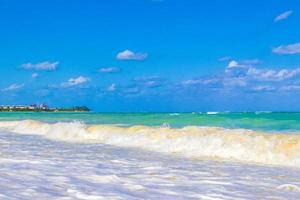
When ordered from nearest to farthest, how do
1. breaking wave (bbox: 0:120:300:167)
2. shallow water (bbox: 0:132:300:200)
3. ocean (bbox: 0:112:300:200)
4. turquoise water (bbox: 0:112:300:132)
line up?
shallow water (bbox: 0:132:300:200)
ocean (bbox: 0:112:300:200)
breaking wave (bbox: 0:120:300:167)
turquoise water (bbox: 0:112:300:132)

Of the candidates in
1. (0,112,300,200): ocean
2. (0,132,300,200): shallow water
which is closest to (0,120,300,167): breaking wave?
(0,112,300,200): ocean

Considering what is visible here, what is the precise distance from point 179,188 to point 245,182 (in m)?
1.62

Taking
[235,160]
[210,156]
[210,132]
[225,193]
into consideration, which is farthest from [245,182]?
[210,132]

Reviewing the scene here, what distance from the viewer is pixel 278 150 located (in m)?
14.6

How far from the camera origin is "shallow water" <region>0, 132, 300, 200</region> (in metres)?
6.78

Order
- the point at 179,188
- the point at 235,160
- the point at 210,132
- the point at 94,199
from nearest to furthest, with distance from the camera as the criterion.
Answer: the point at 94,199
the point at 179,188
the point at 235,160
the point at 210,132

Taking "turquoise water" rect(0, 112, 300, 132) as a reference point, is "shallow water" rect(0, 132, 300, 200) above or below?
below

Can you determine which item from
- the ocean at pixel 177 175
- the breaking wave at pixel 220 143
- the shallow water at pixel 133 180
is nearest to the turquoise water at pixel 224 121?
the breaking wave at pixel 220 143

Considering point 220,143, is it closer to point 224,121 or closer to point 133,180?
point 133,180

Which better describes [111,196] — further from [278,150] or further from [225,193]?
[278,150]

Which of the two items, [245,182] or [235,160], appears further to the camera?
[235,160]

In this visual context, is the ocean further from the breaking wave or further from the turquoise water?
the turquoise water

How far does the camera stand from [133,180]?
8273mm

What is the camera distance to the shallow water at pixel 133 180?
22.2ft
